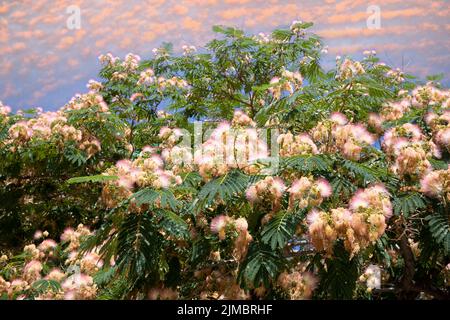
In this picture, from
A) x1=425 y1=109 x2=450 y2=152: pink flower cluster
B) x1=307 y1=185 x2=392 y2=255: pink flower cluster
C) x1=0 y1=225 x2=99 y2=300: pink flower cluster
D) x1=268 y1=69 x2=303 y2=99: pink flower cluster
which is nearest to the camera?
x1=307 y1=185 x2=392 y2=255: pink flower cluster

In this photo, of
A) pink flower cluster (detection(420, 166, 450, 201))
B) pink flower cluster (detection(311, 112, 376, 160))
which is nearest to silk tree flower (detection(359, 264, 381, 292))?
pink flower cluster (detection(420, 166, 450, 201))

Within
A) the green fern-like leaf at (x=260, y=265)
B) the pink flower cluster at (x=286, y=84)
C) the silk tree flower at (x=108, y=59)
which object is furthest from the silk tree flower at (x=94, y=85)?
the green fern-like leaf at (x=260, y=265)

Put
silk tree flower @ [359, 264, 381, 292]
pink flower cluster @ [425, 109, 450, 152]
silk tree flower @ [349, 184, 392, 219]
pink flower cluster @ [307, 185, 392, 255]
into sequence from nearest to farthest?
pink flower cluster @ [307, 185, 392, 255]
silk tree flower @ [349, 184, 392, 219]
pink flower cluster @ [425, 109, 450, 152]
silk tree flower @ [359, 264, 381, 292]

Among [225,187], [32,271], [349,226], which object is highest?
[225,187]

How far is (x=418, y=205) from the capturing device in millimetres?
4109

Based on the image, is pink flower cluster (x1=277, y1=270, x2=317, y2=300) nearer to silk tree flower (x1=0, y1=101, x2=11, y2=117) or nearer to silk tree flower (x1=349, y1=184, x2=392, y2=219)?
silk tree flower (x1=349, y1=184, x2=392, y2=219)

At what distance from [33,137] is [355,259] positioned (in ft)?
Answer: 17.6

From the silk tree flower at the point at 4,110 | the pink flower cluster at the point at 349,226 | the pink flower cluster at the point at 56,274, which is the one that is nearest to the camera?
the pink flower cluster at the point at 349,226

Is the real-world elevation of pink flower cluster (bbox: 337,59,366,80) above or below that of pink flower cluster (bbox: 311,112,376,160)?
above

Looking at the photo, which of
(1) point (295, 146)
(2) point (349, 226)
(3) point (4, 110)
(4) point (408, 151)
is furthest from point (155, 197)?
(3) point (4, 110)

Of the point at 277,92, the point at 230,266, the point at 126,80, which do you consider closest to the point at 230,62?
the point at 126,80

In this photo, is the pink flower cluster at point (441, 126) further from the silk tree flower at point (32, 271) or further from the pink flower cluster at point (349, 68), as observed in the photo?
the silk tree flower at point (32, 271)

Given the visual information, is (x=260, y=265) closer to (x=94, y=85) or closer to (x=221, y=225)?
(x=221, y=225)

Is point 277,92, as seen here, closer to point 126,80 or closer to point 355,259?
point 355,259
